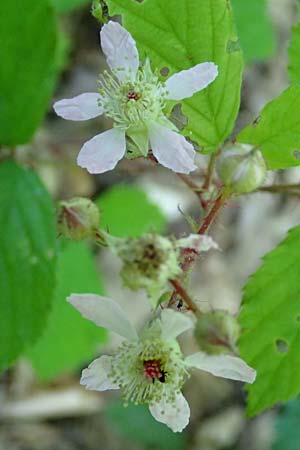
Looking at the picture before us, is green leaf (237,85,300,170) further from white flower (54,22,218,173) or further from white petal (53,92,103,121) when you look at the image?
white petal (53,92,103,121)

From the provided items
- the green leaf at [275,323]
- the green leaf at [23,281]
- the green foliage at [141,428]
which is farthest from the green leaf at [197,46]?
the green foliage at [141,428]

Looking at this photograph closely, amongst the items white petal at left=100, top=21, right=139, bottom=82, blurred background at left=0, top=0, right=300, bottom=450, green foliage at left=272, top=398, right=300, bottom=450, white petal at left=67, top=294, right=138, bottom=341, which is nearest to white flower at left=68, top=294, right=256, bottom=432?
white petal at left=67, top=294, right=138, bottom=341

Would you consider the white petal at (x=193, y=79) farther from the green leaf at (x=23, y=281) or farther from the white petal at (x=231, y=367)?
the green leaf at (x=23, y=281)

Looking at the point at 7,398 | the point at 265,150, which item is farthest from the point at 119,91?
the point at 7,398

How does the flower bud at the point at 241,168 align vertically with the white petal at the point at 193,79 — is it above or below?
below

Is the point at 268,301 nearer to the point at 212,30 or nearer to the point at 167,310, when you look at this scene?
the point at 167,310

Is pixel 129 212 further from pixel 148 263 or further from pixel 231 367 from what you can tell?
pixel 148 263
